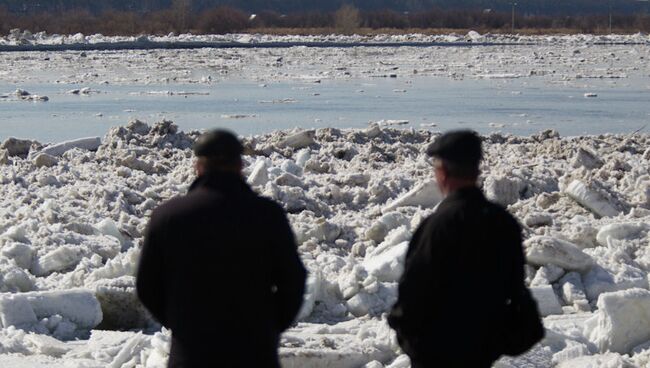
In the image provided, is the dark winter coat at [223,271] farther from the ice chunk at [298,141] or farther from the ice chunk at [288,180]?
the ice chunk at [298,141]

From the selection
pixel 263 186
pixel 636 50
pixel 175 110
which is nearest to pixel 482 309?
pixel 263 186

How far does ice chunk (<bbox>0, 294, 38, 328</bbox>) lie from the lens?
6.46m

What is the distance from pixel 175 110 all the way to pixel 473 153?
754 inches

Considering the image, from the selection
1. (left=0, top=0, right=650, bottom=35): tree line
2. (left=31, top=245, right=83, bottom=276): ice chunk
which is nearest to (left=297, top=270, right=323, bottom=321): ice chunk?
(left=31, top=245, right=83, bottom=276): ice chunk

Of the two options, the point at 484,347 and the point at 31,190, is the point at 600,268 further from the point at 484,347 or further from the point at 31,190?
the point at 31,190

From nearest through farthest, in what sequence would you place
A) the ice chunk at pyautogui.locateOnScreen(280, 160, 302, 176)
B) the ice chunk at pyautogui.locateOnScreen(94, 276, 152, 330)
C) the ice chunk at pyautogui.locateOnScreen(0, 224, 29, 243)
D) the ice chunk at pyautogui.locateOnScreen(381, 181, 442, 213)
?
the ice chunk at pyautogui.locateOnScreen(94, 276, 152, 330) → the ice chunk at pyautogui.locateOnScreen(0, 224, 29, 243) → the ice chunk at pyautogui.locateOnScreen(381, 181, 442, 213) → the ice chunk at pyautogui.locateOnScreen(280, 160, 302, 176)

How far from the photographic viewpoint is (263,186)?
1111 centimetres

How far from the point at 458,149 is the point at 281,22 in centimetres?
9299

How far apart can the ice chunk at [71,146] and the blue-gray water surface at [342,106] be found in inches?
129

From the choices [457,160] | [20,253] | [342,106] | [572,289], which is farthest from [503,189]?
[342,106]

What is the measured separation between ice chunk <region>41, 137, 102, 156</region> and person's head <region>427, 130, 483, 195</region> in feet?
34.3

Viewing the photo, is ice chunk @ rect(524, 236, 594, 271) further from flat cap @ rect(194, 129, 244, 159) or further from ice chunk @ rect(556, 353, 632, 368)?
flat cap @ rect(194, 129, 244, 159)

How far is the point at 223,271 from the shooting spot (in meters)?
3.59

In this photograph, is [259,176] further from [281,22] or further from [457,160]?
[281,22]
